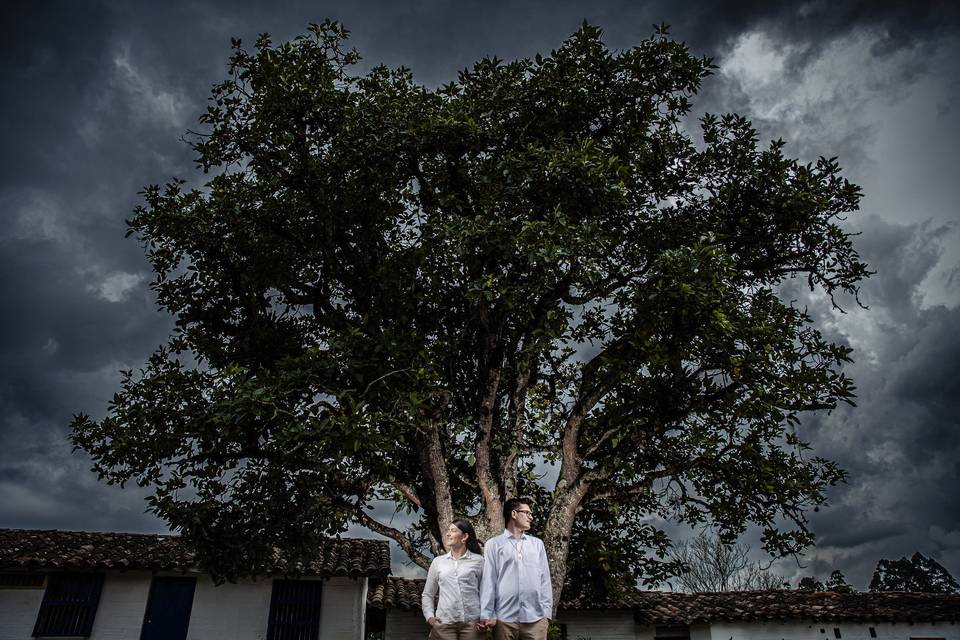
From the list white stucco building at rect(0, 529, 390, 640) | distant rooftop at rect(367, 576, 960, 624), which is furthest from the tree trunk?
distant rooftop at rect(367, 576, 960, 624)

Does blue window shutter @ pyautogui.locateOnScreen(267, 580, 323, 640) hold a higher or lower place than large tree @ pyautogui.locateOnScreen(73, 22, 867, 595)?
lower

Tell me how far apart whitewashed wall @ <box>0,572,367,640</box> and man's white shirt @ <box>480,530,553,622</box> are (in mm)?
11655

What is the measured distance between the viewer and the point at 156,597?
15117 millimetres

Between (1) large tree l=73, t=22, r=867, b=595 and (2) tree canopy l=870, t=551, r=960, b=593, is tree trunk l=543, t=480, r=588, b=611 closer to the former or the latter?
(1) large tree l=73, t=22, r=867, b=595

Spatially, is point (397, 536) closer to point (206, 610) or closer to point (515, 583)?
point (515, 583)

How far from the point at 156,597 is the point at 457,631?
13066mm

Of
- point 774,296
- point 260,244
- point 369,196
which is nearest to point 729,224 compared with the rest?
point 774,296

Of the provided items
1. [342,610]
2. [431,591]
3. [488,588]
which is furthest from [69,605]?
[488,588]

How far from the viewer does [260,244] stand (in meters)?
9.55

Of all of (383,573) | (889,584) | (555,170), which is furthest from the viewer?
(889,584)

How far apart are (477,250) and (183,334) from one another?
5.50m

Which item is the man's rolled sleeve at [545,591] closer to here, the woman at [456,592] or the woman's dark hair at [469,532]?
the woman at [456,592]

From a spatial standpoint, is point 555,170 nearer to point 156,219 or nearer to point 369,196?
point 369,196

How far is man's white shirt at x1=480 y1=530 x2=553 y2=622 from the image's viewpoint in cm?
538
